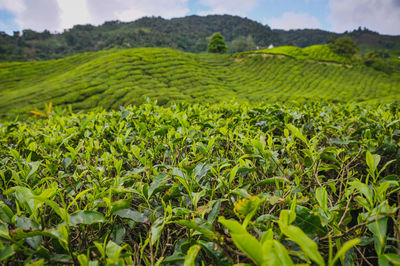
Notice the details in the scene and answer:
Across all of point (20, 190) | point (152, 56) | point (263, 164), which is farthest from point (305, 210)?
point (152, 56)

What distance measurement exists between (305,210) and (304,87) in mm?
26705

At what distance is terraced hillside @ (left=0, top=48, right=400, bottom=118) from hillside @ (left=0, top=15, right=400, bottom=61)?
2628 centimetres

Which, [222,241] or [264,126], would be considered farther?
[264,126]

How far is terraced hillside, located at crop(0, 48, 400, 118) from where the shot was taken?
572 inches

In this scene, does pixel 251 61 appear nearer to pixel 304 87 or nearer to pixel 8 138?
pixel 304 87

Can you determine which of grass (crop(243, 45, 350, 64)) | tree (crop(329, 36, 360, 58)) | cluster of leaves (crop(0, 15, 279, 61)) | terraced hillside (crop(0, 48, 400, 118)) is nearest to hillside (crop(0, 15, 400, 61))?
cluster of leaves (crop(0, 15, 279, 61))

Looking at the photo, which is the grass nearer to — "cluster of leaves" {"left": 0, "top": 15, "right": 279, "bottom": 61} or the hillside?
the hillside

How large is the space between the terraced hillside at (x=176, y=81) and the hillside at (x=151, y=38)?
2628 cm

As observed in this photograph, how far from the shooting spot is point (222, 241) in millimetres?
588

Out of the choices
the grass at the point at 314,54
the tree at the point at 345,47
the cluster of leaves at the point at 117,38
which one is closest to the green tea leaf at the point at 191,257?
the grass at the point at 314,54

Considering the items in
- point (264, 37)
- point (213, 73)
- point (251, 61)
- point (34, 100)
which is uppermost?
point (264, 37)

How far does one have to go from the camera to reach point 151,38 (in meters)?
68.6

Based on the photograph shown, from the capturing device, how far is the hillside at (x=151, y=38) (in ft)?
211

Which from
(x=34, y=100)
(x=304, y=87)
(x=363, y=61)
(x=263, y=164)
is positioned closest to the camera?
(x=263, y=164)
